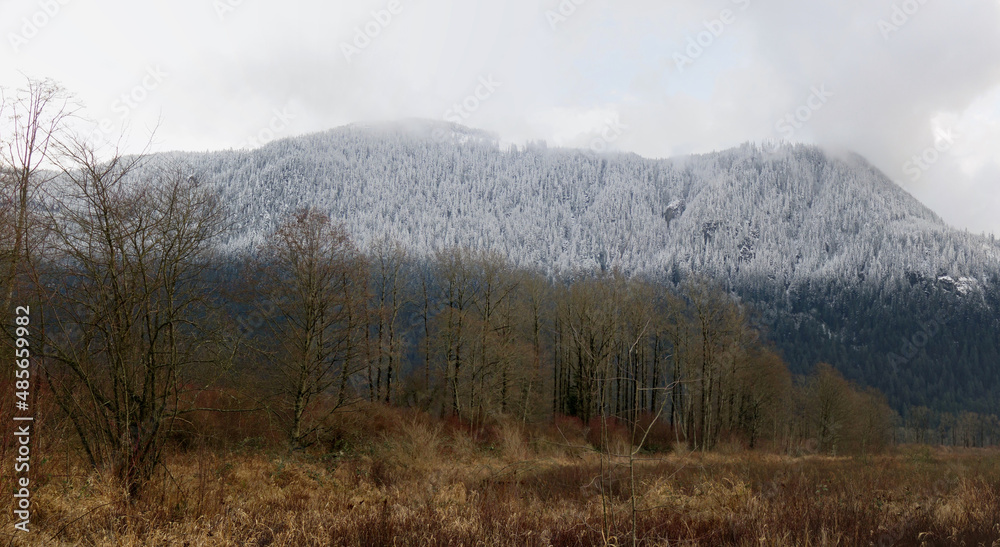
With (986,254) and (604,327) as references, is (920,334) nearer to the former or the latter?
(986,254)

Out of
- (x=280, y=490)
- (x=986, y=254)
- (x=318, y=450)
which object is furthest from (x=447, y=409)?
(x=986, y=254)

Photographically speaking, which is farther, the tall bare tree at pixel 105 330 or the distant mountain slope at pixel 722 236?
the distant mountain slope at pixel 722 236

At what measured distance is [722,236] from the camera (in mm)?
183500

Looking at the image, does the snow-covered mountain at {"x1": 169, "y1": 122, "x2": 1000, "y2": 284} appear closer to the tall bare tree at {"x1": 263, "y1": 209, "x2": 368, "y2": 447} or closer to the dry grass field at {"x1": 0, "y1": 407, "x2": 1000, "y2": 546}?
the tall bare tree at {"x1": 263, "y1": 209, "x2": 368, "y2": 447}

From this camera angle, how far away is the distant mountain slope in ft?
429

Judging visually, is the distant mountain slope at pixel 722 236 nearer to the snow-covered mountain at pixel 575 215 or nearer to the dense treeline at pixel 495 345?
the snow-covered mountain at pixel 575 215

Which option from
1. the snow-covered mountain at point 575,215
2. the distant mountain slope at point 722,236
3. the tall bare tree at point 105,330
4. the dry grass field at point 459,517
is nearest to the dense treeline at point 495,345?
the dry grass field at point 459,517

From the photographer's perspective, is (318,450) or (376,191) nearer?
(318,450)

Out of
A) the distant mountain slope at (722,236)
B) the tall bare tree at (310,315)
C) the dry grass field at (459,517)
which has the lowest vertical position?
the dry grass field at (459,517)

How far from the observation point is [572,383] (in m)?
40.1

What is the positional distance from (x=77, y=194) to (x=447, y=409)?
27.0m

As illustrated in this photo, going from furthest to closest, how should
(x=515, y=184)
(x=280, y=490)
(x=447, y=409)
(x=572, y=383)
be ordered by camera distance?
(x=515, y=184) < (x=572, y=383) < (x=447, y=409) < (x=280, y=490)

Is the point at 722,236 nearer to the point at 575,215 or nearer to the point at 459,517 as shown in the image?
the point at 575,215

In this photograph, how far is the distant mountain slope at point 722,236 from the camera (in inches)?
5153
